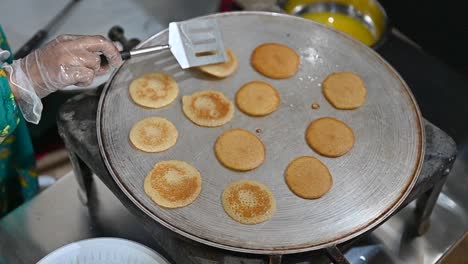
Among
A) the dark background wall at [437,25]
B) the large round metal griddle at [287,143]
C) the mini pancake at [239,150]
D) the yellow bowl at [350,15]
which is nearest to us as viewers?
the large round metal griddle at [287,143]

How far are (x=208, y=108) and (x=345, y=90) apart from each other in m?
0.36

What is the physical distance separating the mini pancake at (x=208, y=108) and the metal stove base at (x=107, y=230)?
316 mm

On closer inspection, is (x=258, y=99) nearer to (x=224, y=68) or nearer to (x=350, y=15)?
(x=224, y=68)

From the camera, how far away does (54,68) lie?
1224mm

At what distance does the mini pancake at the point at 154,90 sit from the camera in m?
1.38

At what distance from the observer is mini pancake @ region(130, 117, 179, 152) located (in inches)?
50.8

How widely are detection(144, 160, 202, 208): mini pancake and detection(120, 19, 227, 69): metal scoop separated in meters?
0.30

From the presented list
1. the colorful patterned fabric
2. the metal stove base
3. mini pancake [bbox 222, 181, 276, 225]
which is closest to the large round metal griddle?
mini pancake [bbox 222, 181, 276, 225]

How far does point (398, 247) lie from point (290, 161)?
1.38 feet

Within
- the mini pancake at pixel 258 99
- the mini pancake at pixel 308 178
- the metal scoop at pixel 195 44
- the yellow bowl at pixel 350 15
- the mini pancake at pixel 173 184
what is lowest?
the yellow bowl at pixel 350 15

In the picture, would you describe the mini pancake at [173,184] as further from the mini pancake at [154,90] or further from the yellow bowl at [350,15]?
the yellow bowl at [350,15]

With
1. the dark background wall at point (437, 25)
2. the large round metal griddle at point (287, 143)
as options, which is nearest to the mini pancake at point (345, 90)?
the large round metal griddle at point (287, 143)

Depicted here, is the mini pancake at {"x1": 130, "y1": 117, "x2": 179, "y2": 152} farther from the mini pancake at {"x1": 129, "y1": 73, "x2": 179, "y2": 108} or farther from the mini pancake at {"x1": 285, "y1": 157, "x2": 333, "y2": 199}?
the mini pancake at {"x1": 285, "y1": 157, "x2": 333, "y2": 199}

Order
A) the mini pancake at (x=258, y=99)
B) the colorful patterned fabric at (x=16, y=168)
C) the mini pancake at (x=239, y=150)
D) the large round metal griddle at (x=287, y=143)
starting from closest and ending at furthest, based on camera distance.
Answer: the large round metal griddle at (x=287, y=143), the mini pancake at (x=239, y=150), the mini pancake at (x=258, y=99), the colorful patterned fabric at (x=16, y=168)
